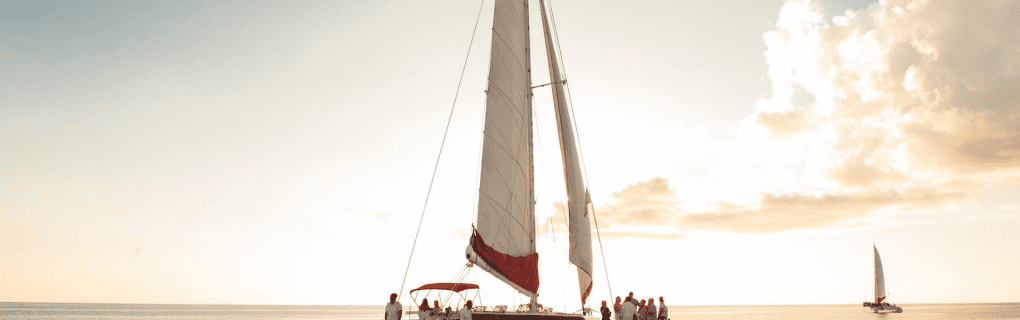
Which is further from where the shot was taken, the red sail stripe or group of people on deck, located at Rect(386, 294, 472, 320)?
the red sail stripe

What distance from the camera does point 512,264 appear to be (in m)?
21.7

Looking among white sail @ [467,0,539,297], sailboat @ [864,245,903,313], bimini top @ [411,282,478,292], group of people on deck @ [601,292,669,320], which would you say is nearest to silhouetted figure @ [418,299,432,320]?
white sail @ [467,0,539,297]

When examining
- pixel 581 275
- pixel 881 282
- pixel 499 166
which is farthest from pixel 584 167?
pixel 881 282

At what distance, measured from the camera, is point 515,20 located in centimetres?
2430

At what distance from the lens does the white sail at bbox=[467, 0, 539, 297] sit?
829 inches

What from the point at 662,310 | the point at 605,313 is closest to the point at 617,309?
the point at 605,313

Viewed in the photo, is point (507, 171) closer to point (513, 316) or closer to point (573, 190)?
point (573, 190)

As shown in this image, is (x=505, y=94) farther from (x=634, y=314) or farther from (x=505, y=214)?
(x=634, y=314)

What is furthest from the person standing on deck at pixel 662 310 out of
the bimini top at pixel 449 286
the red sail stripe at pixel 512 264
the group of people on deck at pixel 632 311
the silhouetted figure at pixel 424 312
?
the silhouetted figure at pixel 424 312

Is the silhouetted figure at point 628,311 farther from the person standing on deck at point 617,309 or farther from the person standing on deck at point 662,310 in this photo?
the person standing on deck at point 662,310

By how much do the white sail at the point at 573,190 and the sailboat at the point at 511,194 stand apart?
4 centimetres

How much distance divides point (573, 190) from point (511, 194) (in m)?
5.15

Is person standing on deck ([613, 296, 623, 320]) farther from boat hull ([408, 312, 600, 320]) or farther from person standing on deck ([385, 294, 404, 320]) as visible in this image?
person standing on deck ([385, 294, 404, 320])

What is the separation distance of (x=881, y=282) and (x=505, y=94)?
11915 centimetres
